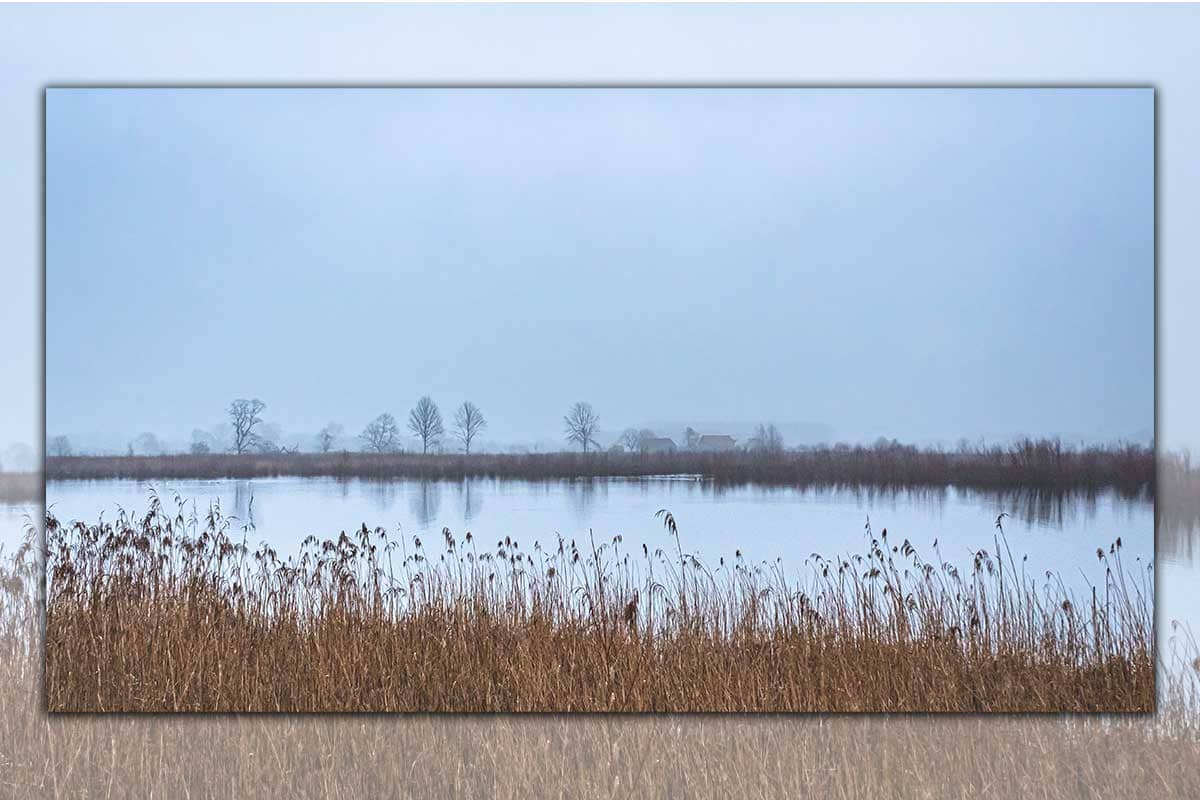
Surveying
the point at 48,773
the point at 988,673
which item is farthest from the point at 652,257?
the point at 48,773

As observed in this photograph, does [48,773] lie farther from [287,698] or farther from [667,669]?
[667,669]

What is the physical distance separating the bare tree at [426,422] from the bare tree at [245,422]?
71cm

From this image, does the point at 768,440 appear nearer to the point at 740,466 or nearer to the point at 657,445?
the point at 740,466

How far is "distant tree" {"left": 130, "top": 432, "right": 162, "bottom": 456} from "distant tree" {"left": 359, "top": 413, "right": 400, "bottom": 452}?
95 cm

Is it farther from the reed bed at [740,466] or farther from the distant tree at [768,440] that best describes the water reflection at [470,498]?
the distant tree at [768,440]

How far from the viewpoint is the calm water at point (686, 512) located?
220 inches

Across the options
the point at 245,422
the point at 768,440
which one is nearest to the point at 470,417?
the point at 245,422

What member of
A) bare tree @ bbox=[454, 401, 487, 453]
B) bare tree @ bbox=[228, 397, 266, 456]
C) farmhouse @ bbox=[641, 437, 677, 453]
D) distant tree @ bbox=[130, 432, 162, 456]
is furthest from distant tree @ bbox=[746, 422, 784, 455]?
distant tree @ bbox=[130, 432, 162, 456]

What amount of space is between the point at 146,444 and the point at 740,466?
9.08 feet

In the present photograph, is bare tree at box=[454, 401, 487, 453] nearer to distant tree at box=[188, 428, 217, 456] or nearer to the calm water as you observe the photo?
the calm water

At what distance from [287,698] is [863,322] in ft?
10.6

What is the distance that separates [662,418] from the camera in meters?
5.59

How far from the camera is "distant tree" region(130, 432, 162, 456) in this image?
5.58 metres

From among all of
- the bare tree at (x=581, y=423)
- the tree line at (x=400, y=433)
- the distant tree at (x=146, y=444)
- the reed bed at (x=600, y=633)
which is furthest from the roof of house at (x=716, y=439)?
the distant tree at (x=146, y=444)
